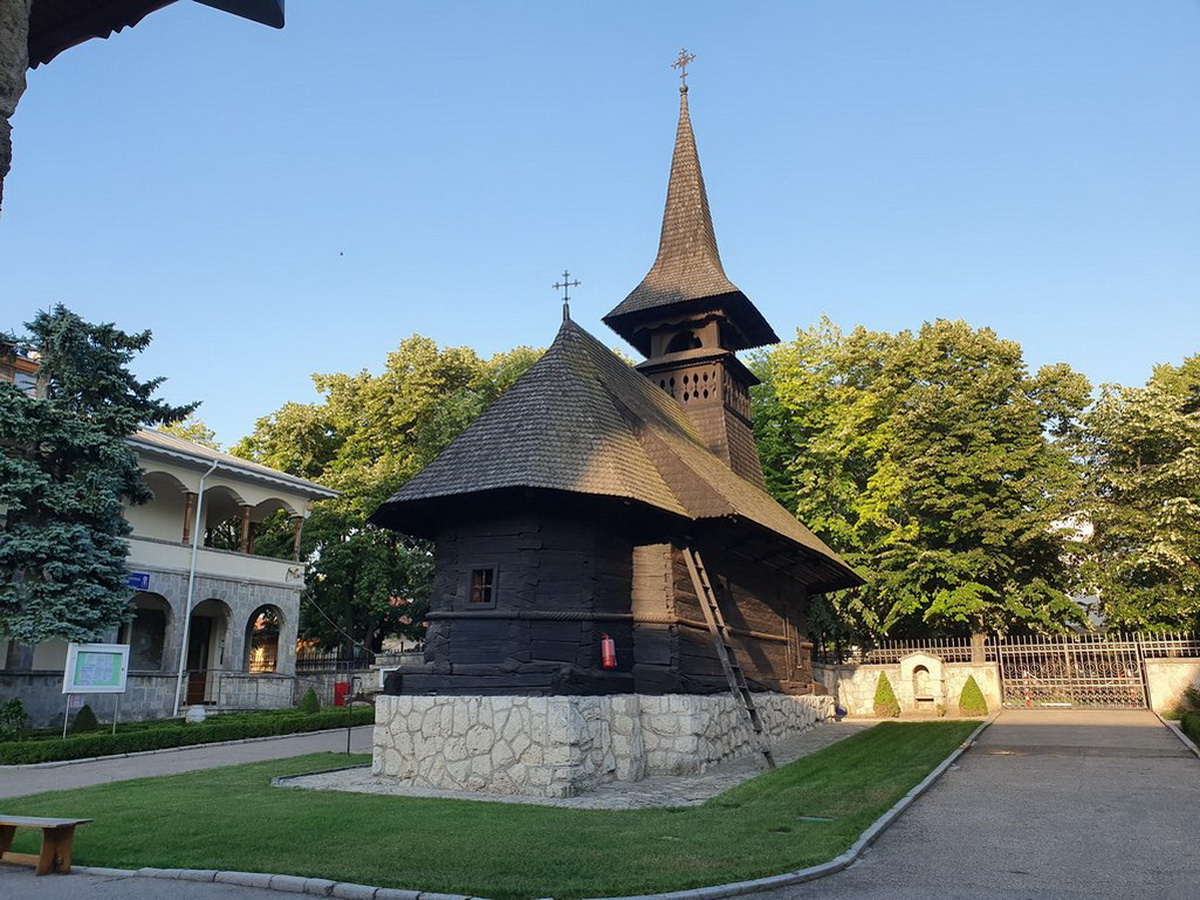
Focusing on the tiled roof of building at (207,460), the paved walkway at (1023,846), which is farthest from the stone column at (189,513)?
the paved walkway at (1023,846)

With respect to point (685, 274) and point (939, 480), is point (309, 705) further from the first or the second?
point (939, 480)

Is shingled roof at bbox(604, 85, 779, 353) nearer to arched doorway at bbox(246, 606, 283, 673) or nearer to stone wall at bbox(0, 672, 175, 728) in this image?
stone wall at bbox(0, 672, 175, 728)

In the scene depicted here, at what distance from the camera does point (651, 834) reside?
8.59 meters

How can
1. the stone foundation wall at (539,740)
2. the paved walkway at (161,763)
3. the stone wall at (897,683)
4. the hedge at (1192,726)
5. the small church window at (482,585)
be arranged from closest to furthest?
1. the stone foundation wall at (539,740)
2. the paved walkway at (161,763)
3. the small church window at (482,585)
4. the hedge at (1192,726)
5. the stone wall at (897,683)

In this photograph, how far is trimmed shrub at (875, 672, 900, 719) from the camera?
25.7 metres

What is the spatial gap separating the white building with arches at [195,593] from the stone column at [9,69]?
2124cm

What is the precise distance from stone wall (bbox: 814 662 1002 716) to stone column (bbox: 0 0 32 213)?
1038 inches

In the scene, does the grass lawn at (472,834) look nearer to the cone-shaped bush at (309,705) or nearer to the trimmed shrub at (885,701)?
the cone-shaped bush at (309,705)

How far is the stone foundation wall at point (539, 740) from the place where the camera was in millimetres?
11984

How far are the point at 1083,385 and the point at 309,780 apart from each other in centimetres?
2932

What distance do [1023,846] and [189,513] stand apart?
77.8 feet

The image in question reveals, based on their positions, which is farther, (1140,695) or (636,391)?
(1140,695)

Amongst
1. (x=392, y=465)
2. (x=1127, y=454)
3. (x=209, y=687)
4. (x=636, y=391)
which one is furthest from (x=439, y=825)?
(x=1127, y=454)

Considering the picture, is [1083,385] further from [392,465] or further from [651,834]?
[651,834]
